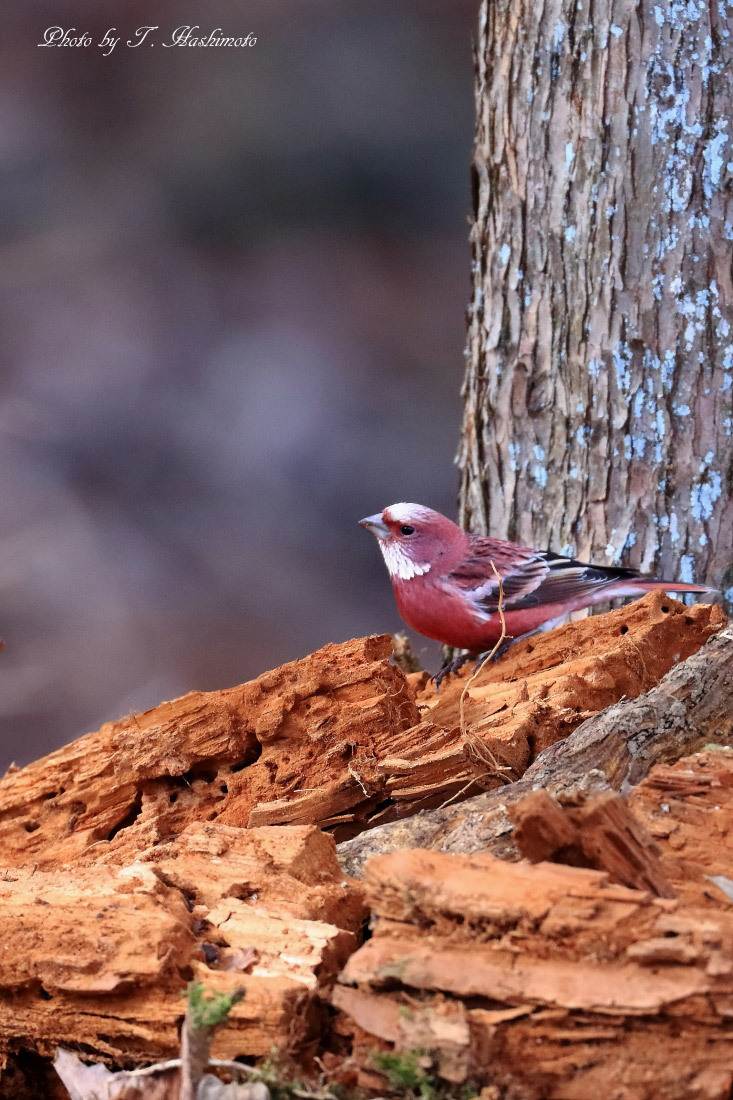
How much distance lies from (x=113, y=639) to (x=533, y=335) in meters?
1.74

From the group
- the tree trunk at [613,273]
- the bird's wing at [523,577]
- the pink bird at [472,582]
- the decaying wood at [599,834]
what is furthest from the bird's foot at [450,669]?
the decaying wood at [599,834]

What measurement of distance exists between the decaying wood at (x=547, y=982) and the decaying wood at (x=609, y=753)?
0.39m

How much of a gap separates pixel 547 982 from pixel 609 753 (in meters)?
0.61

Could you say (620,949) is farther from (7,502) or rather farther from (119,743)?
(7,502)

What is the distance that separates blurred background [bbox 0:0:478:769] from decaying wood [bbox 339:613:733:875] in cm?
179

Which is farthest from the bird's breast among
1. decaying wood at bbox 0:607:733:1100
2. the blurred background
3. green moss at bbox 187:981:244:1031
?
green moss at bbox 187:981:244:1031

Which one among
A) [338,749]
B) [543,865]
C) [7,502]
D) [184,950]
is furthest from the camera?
[7,502]

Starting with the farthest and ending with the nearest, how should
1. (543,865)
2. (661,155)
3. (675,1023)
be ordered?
(661,155) → (543,865) → (675,1023)

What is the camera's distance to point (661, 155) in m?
2.64

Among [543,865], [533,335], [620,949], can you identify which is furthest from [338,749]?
[533,335]

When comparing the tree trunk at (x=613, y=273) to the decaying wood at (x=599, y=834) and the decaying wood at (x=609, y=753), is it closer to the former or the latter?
the decaying wood at (x=609, y=753)

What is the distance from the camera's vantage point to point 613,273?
273 cm

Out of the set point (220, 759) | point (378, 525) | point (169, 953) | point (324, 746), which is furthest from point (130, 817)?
point (378, 525)

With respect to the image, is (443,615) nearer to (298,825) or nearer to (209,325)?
(298,825)
